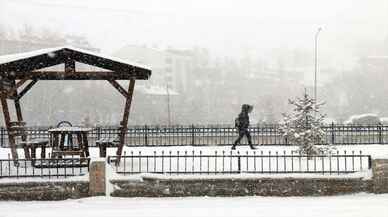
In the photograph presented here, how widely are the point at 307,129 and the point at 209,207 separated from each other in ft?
21.0

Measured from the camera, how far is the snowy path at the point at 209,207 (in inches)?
408

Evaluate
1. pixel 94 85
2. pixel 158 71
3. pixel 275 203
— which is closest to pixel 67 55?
pixel 275 203

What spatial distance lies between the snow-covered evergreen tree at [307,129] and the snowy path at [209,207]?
13.4 feet

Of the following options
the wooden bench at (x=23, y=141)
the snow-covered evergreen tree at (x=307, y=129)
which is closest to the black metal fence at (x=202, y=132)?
the snow-covered evergreen tree at (x=307, y=129)

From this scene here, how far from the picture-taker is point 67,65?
1358 centimetres

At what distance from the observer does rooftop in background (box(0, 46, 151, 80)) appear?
13.2 m

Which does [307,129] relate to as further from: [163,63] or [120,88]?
[163,63]

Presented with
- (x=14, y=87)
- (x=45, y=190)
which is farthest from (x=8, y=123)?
(x=45, y=190)

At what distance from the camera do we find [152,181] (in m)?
12.0

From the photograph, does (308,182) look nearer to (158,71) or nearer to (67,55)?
(67,55)

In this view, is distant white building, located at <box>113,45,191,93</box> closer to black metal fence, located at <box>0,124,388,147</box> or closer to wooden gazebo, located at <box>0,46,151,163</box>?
black metal fence, located at <box>0,124,388,147</box>

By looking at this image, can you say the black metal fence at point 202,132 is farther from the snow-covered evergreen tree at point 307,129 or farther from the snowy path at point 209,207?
the snowy path at point 209,207

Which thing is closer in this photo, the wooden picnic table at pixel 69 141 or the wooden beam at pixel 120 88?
the wooden picnic table at pixel 69 141

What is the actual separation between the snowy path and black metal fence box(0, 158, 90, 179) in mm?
827
